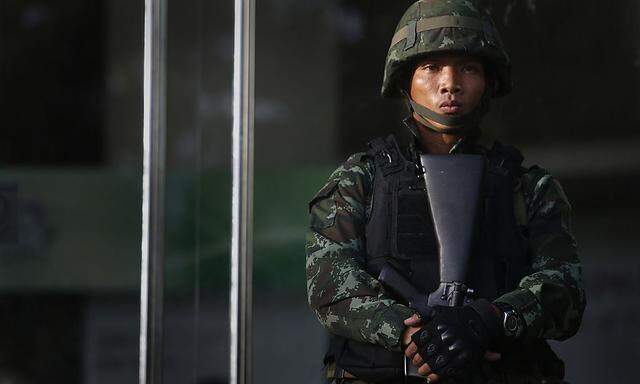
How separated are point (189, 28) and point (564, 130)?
1204mm

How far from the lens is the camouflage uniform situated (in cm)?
252

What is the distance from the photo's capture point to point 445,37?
8.86ft

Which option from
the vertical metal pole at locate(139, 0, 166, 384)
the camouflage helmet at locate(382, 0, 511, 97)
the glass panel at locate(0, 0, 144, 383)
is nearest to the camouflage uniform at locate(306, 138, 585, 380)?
the camouflage helmet at locate(382, 0, 511, 97)

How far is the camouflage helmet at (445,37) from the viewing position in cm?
270

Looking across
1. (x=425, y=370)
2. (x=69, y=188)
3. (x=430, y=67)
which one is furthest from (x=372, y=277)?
(x=69, y=188)

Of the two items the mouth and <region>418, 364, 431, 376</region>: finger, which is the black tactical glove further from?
the mouth

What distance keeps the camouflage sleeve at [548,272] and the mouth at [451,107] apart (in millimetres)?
220

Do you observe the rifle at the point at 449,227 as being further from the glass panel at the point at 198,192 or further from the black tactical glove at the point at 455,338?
the glass panel at the point at 198,192

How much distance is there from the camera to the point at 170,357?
373 centimetres

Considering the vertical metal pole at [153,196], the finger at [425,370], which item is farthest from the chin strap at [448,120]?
the vertical metal pole at [153,196]

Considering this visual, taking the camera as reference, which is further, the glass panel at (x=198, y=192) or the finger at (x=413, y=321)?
the glass panel at (x=198, y=192)

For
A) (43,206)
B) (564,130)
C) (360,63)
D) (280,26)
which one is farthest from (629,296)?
(43,206)

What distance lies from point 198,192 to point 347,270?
1.23 metres

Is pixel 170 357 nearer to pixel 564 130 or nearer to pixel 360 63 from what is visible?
pixel 360 63
